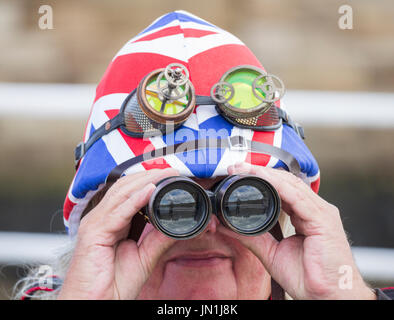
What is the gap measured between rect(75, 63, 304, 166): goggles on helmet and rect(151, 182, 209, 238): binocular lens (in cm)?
19

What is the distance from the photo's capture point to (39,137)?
3314 millimetres

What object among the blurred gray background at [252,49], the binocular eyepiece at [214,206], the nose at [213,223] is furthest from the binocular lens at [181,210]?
the blurred gray background at [252,49]

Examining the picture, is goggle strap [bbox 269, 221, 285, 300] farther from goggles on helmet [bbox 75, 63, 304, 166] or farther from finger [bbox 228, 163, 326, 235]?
goggles on helmet [bbox 75, 63, 304, 166]

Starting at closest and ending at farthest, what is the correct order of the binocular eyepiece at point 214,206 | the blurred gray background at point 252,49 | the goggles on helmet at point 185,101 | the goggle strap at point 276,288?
the binocular eyepiece at point 214,206, the goggles on helmet at point 185,101, the goggle strap at point 276,288, the blurred gray background at point 252,49

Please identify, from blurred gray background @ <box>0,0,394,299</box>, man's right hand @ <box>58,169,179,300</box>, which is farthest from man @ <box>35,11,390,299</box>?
blurred gray background @ <box>0,0,394,299</box>

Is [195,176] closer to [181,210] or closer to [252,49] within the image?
[181,210]

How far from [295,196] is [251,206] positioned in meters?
0.13

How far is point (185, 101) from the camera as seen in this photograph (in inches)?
53.2

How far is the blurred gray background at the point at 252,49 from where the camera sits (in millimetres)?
3277

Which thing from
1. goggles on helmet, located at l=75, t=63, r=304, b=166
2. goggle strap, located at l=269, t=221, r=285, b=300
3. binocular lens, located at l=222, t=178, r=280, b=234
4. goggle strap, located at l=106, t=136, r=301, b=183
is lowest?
goggle strap, located at l=269, t=221, r=285, b=300

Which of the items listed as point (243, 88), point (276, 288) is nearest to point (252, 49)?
point (243, 88)

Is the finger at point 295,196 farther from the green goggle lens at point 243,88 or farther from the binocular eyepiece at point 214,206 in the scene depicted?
the green goggle lens at point 243,88

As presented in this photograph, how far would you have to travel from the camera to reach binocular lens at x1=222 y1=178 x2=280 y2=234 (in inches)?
50.0
